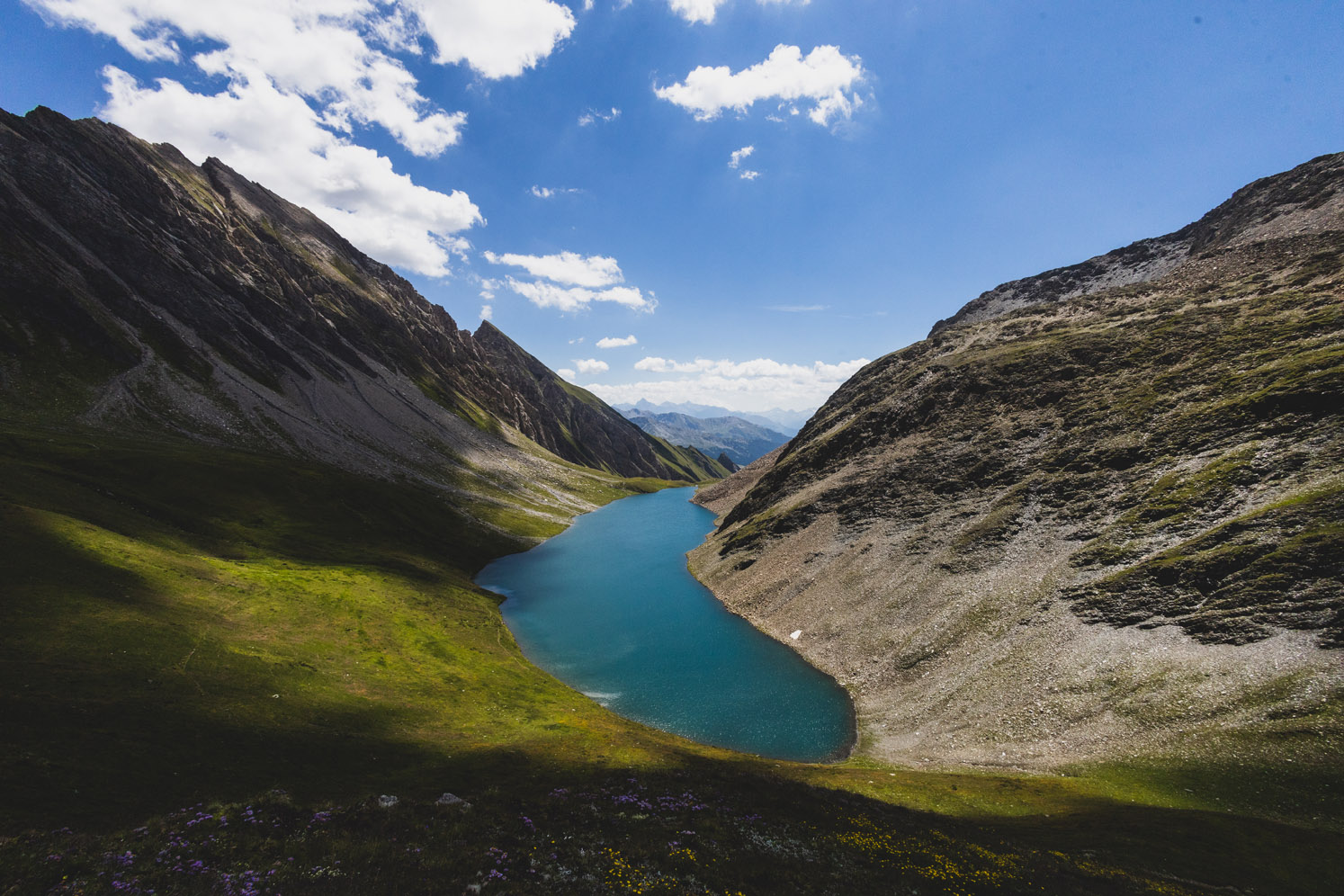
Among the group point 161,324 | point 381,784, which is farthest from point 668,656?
point 161,324

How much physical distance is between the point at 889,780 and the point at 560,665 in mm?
39645

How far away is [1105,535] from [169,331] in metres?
194

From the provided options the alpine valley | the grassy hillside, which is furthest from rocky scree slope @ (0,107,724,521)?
the grassy hillside

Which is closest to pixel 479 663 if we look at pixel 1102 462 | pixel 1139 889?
pixel 1139 889

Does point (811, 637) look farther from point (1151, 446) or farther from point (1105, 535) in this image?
point (1151, 446)

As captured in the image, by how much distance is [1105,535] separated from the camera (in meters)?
52.8

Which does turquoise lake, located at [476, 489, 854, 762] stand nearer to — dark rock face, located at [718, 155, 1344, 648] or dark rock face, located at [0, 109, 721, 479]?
dark rock face, located at [718, 155, 1344, 648]

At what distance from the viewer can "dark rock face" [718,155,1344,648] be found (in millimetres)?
41094

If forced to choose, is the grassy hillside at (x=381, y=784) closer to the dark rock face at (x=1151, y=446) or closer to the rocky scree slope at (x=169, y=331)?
the dark rock face at (x=1151, y=446)

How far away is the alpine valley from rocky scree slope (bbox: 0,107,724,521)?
1.52 m

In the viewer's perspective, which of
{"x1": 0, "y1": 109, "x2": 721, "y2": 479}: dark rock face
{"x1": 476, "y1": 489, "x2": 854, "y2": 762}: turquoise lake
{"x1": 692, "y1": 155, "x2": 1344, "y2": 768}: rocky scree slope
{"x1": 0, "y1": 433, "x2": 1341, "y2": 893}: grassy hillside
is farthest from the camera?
{"x1": 0, "y1": 109, "x2": 721, "y2": 479}: dark rock face

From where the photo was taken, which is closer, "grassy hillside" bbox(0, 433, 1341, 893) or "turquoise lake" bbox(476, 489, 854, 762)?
"grassy hillside" bbox(0, 433, 1341, 893)

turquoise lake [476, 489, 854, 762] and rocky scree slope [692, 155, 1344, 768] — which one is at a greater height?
rocky scree slope [692, 155, 1344, 768]

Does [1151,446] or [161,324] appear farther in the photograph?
[161,324]
